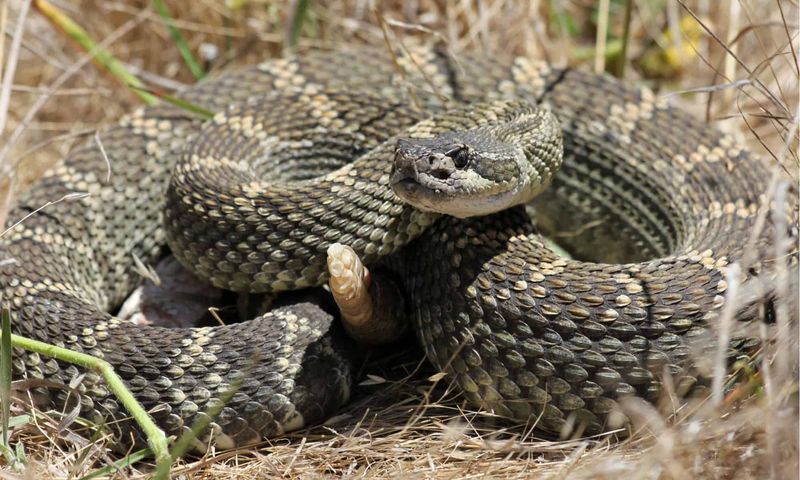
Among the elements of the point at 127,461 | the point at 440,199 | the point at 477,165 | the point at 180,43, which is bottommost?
the point at 127,461

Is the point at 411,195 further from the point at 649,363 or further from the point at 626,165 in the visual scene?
the point at 626,165

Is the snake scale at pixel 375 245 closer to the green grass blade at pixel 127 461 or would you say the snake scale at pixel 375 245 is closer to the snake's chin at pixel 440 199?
the green grass blade at pixel 127 461

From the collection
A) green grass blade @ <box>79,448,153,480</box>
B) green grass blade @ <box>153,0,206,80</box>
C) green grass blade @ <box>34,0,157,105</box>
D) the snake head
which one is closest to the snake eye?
the snake head

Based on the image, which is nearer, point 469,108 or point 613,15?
point 469,108

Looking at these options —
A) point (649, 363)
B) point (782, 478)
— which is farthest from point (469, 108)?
point (782, 478)

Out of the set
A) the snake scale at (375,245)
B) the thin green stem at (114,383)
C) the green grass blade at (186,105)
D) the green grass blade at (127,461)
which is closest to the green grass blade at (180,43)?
the snake scale at (375,245)

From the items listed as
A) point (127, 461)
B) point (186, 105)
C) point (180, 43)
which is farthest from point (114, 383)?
point (180, 43)

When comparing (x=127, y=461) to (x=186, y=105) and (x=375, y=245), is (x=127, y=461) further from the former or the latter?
(x=186, y=105)
